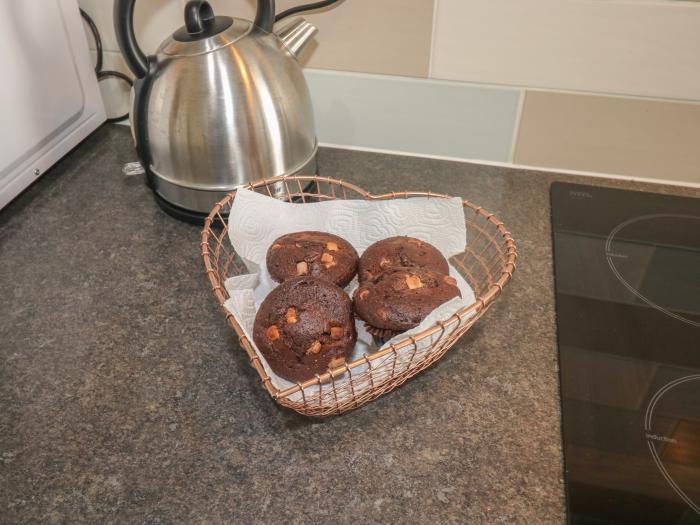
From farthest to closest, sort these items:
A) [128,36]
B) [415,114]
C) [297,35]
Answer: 1. [415,114]
2. [297,35]
3. [128,36]

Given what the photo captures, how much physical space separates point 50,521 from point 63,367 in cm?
17

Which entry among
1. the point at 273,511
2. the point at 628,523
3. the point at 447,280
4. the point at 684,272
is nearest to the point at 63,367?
the point at 273,511

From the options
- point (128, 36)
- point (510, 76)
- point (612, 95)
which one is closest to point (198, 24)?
point (128, 36)

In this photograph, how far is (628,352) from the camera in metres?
0.56

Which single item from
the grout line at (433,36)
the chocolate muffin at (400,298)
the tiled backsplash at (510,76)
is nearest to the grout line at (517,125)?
the tiled backsplash at (510,76)

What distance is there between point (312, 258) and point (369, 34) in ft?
1.28

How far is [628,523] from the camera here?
43 cm

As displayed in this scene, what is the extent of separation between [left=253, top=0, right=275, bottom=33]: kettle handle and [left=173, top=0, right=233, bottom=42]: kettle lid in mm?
41

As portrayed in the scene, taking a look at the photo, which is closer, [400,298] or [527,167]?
[400,298]

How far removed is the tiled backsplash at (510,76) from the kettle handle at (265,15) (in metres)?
0.12

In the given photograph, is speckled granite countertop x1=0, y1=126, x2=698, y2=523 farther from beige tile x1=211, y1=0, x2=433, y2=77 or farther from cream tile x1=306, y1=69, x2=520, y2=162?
beige tile x1=211, y1=0, x2=433, y2=77

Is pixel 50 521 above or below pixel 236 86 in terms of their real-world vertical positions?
below

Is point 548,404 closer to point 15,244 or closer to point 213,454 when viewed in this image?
point 213,454

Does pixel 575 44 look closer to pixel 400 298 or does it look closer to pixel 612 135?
pixel 612 135
